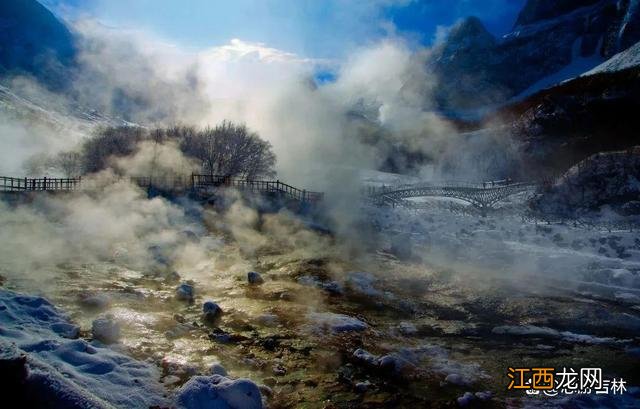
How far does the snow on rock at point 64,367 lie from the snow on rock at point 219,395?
40 cm

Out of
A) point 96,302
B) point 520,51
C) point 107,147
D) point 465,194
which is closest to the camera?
point 96,302

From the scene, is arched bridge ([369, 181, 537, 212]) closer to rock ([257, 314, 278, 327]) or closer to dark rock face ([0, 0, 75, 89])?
rock ([257, 314, 278, 327])

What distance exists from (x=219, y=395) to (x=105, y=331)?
3.09m

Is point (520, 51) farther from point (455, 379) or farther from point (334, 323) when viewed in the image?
point (455, 379)

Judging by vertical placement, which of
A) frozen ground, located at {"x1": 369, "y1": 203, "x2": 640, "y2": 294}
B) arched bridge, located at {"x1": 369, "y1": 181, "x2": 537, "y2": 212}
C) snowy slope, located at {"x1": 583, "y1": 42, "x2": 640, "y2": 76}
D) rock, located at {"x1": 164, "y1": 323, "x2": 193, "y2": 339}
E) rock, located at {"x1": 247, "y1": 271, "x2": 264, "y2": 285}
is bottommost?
rock, located at {"x1": 164, "y1": 323, "x2": 193, "y2": 339}

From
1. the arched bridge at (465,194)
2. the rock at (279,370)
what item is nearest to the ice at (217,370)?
the rock at (279,370)

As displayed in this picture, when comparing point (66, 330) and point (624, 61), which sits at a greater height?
point (624, 61)

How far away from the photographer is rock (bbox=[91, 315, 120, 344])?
696 centimetres

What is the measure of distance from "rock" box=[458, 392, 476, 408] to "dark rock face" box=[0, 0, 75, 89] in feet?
581

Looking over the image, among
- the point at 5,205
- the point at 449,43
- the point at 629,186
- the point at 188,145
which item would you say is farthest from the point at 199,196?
the point at 449,43

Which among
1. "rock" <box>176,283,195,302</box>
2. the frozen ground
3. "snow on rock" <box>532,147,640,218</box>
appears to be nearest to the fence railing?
the frozen ground

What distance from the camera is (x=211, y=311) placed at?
887 centimetres

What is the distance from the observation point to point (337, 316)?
942 centimetres

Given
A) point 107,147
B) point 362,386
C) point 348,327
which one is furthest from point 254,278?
point 107,147
